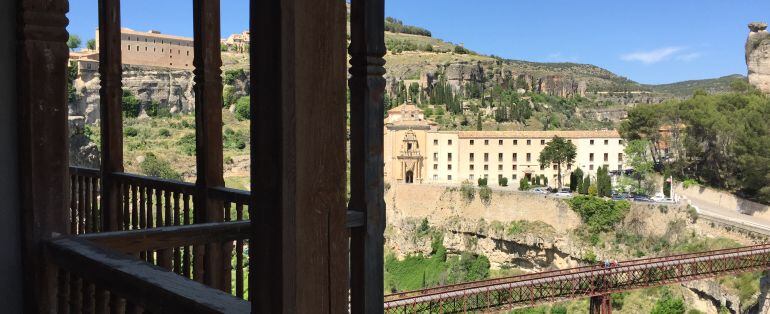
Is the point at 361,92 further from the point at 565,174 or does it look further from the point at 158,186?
the point at 565,174

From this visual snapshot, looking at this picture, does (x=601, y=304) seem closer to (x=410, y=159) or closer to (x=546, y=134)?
(x=410, y=159)

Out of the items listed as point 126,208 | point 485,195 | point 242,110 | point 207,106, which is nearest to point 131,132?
point 242,110

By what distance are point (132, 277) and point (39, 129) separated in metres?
0.91

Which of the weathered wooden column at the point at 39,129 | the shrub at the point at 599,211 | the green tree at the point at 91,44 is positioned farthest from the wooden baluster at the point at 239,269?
the green tree at the point at 91,44

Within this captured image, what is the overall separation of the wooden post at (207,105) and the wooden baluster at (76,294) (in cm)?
169

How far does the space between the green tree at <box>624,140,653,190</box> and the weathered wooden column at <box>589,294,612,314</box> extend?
17.8m

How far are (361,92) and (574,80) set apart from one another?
83923mm

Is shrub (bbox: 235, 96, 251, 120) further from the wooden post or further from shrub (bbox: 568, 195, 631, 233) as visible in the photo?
the wooden post

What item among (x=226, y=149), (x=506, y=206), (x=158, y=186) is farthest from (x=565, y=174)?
(x=158, y=186)

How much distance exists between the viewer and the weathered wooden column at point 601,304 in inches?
719

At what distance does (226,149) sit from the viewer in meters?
46.2

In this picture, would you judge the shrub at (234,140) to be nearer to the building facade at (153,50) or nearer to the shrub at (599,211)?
the building facade at (153,50)

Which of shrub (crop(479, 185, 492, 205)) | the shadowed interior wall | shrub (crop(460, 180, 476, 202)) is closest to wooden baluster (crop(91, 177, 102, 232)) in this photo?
the shadowed interior wall

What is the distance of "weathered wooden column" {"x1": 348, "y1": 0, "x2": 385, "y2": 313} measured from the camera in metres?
2.59
